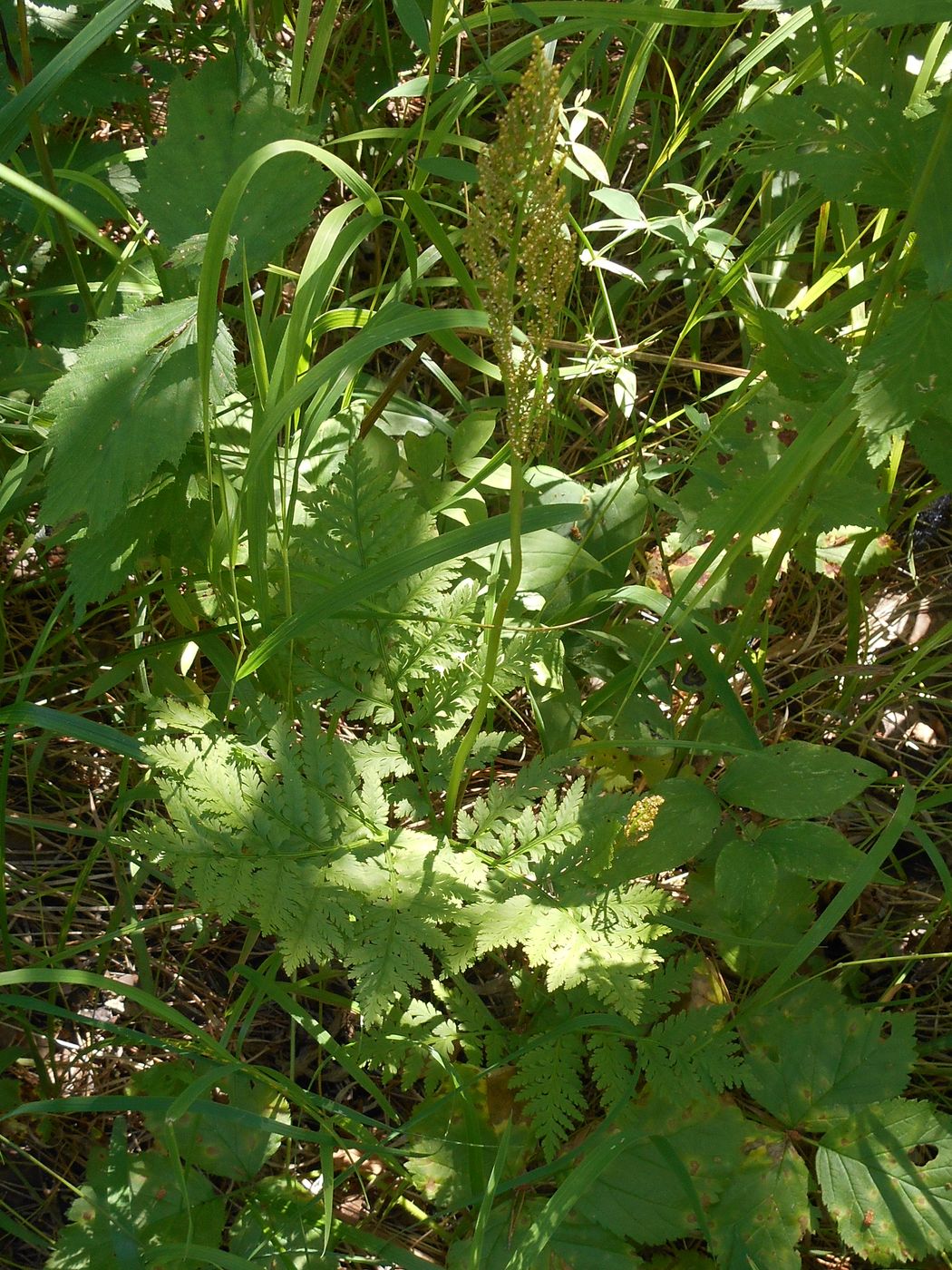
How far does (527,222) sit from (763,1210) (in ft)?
5.21

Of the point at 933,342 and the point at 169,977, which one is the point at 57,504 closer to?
the point at 169,977

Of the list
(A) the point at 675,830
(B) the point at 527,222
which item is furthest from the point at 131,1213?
(B) the point at 527,222

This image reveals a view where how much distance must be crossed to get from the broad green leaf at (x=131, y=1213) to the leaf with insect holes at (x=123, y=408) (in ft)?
3.63

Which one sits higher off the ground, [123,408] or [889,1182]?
[123,408]

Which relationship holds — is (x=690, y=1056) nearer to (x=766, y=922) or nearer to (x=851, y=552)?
(x=766, y=922)

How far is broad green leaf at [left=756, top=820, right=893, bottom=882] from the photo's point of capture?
168 centimetres

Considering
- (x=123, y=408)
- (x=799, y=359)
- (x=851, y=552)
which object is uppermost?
(x=799, y=359)

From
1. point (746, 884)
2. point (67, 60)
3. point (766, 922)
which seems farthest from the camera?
point (766, 922)

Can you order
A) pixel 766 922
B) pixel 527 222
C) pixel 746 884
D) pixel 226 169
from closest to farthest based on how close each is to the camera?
pixel 527 222 → pixel 746 884 → pixel 226 169 → pixel 766 922

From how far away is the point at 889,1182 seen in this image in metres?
1.74

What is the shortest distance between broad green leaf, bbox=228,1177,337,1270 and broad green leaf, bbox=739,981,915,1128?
0.78 metres

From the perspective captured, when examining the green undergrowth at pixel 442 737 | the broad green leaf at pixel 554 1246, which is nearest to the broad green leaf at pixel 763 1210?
the green undergrowth at pixel 442 737

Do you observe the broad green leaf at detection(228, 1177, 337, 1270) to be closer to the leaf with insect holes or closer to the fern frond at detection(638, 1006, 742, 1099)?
the fern frond at detection(638, 1006, 742, 1099)

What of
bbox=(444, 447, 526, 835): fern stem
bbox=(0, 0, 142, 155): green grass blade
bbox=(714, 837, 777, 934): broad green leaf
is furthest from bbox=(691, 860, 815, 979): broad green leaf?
bbox=(0, 0, 142, 155): green grass blade
